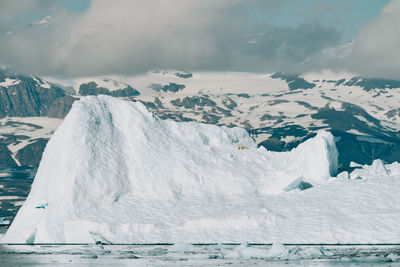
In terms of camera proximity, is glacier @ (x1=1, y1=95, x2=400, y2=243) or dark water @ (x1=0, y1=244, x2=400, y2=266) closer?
dark water @ (x1=0, y1=244, x2=400, y2=266)

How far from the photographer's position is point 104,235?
6806cm

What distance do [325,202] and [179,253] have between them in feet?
55.0

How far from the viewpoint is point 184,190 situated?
7506 cm

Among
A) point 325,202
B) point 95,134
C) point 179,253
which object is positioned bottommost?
point 179,253

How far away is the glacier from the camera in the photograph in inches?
2662

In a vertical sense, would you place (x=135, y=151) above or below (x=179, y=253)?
above

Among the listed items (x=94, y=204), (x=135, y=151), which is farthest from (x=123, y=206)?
(x=135, y=151)

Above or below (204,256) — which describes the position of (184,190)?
above

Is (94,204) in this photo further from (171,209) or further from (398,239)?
(398,239)

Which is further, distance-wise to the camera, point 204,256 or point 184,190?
point 184,190

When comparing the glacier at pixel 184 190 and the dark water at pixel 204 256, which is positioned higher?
the glacier at pixel 184 190

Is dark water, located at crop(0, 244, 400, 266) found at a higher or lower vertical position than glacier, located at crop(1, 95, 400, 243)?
lower

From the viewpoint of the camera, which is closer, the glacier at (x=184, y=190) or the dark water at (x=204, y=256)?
the dark water at (x=204, y=256)

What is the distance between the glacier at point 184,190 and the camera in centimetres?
6762
